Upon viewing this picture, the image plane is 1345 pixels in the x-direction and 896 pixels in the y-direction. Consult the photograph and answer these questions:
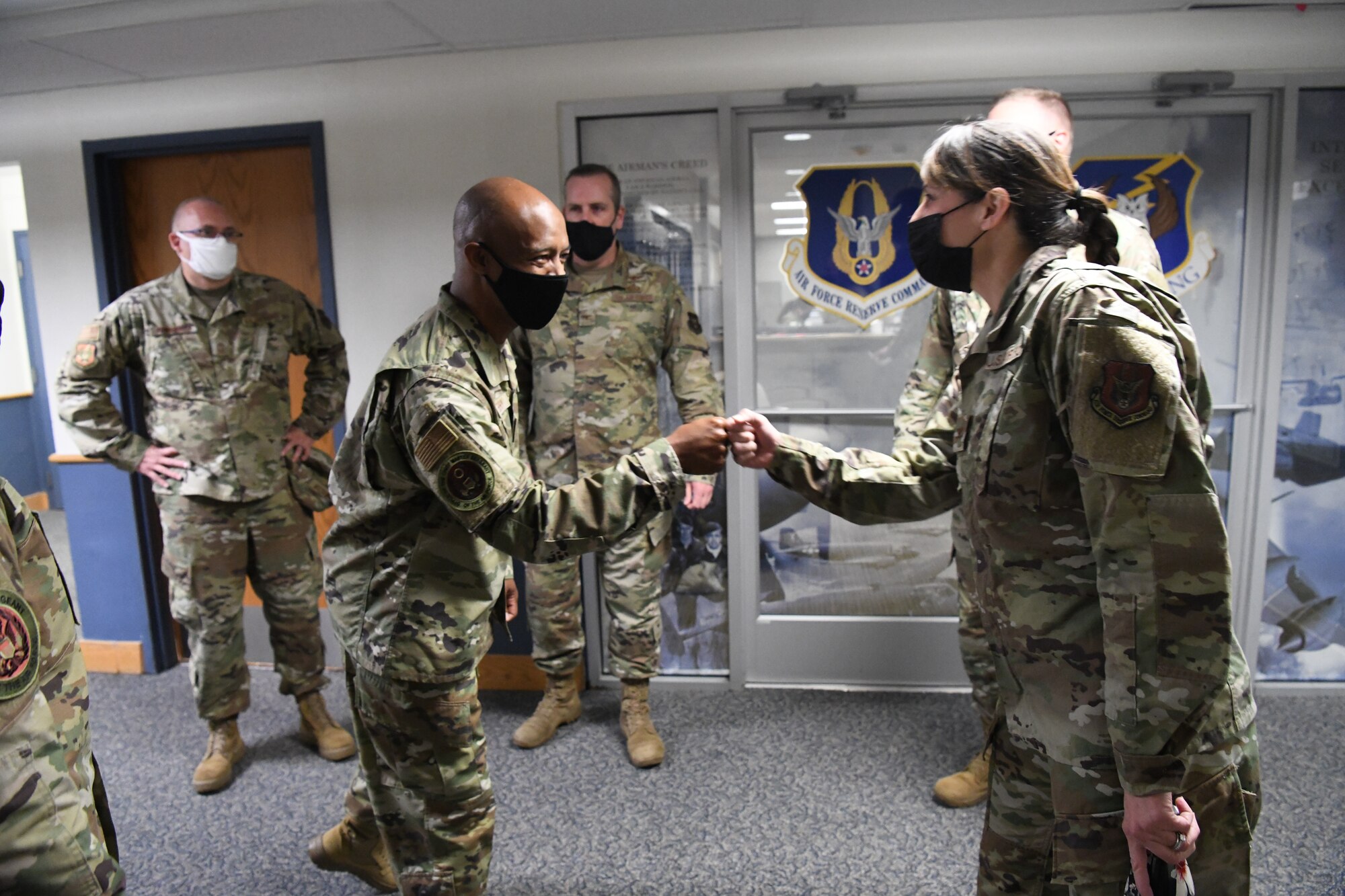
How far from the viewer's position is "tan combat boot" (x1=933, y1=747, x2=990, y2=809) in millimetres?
2350

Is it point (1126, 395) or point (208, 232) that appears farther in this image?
point (208, 232)

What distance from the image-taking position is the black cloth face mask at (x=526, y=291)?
5.11ft

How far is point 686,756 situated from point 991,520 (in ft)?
5.67

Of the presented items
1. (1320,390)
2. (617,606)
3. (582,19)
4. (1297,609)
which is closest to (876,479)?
(617,606)

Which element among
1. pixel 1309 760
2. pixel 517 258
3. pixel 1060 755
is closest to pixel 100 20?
pixel 517 258

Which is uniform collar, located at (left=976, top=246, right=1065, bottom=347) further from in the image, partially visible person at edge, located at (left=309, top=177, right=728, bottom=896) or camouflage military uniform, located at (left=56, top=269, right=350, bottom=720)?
camouflage military uniform, located at (left=56, top=269, right=350, bottom=720)

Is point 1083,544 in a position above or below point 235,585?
above

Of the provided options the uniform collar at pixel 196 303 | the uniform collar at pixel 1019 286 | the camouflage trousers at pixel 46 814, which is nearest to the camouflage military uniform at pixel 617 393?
the uniform collar at pixel 196 303

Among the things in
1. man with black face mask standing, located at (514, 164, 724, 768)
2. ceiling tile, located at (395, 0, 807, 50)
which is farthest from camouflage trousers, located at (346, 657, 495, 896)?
ceiling tile, located at (395, 0, 807, 50)

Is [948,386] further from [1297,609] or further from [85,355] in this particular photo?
[85,355]

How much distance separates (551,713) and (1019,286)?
2169mm

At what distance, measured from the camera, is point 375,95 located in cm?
303

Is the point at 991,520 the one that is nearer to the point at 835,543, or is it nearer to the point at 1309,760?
the point at 835,543

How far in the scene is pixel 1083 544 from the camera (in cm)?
117
